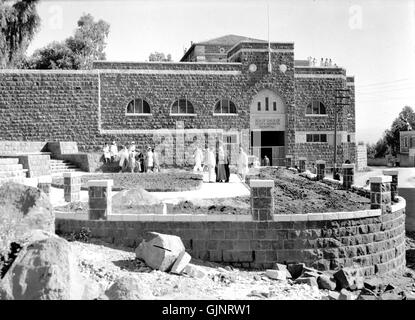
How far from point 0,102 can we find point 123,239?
21269mm

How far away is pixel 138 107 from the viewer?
99.6ft

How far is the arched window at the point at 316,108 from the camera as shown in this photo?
32.6 metres

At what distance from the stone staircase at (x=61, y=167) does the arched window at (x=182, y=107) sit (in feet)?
25.0

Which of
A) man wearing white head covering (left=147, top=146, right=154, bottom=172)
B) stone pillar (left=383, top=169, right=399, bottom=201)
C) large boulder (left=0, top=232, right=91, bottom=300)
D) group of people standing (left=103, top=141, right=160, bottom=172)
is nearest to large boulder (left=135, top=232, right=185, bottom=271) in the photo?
large boulder (left=0, top=232, right=91, bottom=300)

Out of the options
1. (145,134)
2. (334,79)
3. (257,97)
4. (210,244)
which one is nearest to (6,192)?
(210,244)

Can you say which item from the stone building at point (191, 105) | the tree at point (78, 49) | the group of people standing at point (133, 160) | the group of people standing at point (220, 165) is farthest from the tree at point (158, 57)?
the group of people standing at point (220, 165)

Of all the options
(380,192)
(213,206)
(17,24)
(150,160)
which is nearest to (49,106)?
(17,24)

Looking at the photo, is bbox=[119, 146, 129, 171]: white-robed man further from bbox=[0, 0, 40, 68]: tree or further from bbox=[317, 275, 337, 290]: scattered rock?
bbox=[317, 275, 337, 290]: scattered rock

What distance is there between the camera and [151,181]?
18.5 m

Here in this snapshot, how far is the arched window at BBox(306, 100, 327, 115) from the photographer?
32.6m

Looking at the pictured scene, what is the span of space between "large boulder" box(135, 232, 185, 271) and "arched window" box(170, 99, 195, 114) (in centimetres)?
2172

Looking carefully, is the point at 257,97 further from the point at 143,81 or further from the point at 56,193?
the point at 56,193
